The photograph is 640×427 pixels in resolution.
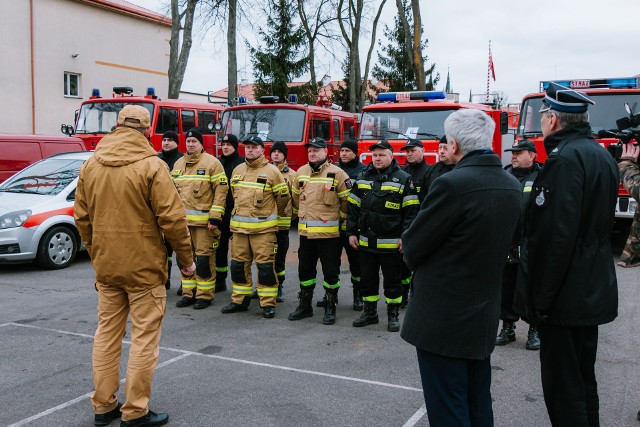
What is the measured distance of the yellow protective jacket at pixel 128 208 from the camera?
402cm

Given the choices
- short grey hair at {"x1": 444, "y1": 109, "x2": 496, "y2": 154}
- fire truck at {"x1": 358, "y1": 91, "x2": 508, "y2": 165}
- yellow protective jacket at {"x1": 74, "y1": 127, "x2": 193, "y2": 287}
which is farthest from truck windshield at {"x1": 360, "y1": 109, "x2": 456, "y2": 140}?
short grey hair at {"x1": 444, "y1": 109, "x2": 496, "y2": 154}

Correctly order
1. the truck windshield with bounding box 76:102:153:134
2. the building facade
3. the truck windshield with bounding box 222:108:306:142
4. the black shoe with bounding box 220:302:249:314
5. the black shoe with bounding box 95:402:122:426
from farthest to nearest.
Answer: the building facade
the truck windshield with bounding box 76:102:153:134
the truck windshield with bounding box 222:108:306:142
the black shoe with bounding box 220:302:249:314
the black shoe with bounding box 95:402:122:426

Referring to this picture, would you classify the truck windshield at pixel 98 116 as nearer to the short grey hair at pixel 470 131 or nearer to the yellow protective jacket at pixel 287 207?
the yellow protective jacket at pixel 287 207

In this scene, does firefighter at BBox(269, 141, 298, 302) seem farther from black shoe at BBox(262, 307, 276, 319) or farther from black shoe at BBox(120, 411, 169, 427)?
black shoe at BBox(120, 411, 169, 427)

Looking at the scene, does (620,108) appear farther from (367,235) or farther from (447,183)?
(447,183)

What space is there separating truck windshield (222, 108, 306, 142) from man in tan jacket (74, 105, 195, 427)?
31.9 feet

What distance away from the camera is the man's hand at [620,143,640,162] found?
151 inches

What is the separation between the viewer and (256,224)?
6.92 m

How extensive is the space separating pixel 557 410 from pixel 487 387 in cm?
43

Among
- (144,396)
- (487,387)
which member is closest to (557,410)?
(487,387)

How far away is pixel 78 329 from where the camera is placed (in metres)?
6.34

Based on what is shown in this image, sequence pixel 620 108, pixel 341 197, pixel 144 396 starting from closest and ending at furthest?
pixel 144 396 → pixel 341 197 → pixel 620 108

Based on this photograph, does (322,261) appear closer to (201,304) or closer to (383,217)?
(383,217)

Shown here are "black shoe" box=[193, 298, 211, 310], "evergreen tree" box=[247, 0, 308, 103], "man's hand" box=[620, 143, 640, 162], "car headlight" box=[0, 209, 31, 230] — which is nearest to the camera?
"man's hand" box=[620, 143, 640, 162]
